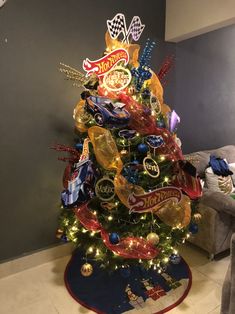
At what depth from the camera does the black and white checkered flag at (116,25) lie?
185 centimetres

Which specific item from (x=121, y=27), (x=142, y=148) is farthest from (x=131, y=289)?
(x=121, y=27)

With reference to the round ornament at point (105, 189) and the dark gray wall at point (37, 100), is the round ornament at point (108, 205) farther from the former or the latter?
the dark gray wall at point (37, 100)

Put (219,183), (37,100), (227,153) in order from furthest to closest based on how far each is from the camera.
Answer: (227,153) < (219,183) < (37,100)

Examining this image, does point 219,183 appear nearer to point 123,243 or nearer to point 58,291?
point 123,243

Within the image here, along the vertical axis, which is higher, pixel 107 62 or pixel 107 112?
pixel 107 62

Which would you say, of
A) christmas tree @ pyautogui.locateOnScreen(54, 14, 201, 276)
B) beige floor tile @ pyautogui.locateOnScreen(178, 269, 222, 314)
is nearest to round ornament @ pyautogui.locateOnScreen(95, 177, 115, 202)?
christmas tree @ pyautogui.locateOnScreen(54, 14, 201, 276)

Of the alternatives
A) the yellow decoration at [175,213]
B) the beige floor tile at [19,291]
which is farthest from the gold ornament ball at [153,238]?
the beige floor tile at [19,291]

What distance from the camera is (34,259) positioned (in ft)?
7.61

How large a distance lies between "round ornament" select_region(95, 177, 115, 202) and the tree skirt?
20.0 inches

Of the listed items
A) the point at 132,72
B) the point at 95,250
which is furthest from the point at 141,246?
the point at 132,72

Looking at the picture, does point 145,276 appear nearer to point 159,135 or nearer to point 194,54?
point 159,135

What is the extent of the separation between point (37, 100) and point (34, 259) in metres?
1.29

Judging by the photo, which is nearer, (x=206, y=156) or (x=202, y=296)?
(x=202, y=296)

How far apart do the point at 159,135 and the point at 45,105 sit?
0.95m
